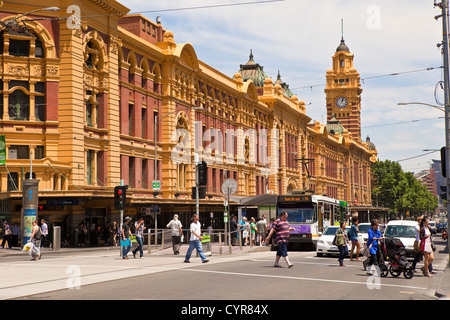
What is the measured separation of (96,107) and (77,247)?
9.23 m

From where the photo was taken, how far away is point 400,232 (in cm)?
2859

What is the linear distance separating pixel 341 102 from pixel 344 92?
2.45 m

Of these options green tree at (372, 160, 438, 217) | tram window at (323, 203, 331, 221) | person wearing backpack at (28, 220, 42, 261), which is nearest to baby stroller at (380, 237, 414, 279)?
person wearing backpack at (28, 220, 42, 261)

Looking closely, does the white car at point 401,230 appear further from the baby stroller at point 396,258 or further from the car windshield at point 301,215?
the baby stroller at point 396,258

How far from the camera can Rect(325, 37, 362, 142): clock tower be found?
492ft

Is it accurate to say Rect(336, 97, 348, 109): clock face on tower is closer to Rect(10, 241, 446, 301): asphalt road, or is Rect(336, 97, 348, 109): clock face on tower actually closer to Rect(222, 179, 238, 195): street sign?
Rect(222, 179, 238, 195): street sign

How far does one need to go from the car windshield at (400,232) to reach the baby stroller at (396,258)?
384 inches

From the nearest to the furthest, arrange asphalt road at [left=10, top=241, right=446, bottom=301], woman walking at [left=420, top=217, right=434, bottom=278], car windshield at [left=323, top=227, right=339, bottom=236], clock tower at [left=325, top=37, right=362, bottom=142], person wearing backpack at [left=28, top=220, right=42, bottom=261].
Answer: asphalt road at [left=10, top=241, right=446, bottom=301] → woman walking at [left=420, top=217, right=434, bottom=278] → person wearing backpack at [left=28, top=220, right=42, bottom=261] → car windshield at [left=323, top=227, right=339, bottom=236] → clock tower at [left=325, top=37, right=362, bottom=142]

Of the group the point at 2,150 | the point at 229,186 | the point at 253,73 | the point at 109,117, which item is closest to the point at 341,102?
the point at 253,73

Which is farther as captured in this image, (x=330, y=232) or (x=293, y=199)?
(x=293, y=199)

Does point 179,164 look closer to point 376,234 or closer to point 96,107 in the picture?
point 96,107

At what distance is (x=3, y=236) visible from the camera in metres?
35.3

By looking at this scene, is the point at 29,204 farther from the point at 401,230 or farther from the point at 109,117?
the point at 401,230

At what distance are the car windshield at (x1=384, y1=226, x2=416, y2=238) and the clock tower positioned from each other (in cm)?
12193
